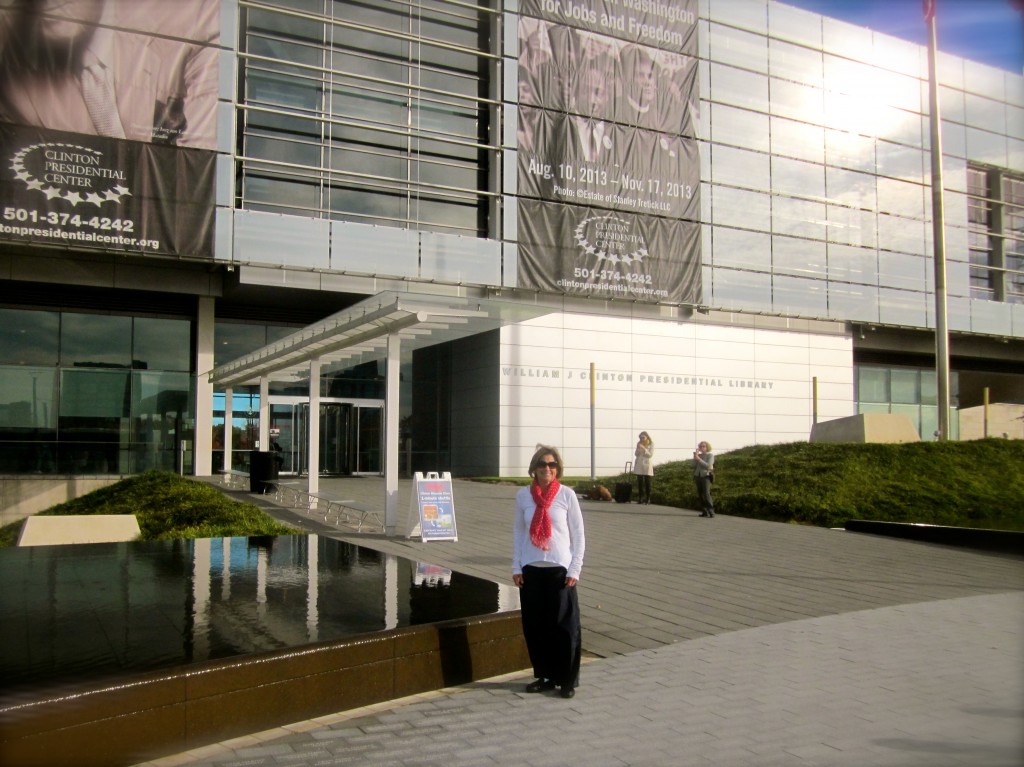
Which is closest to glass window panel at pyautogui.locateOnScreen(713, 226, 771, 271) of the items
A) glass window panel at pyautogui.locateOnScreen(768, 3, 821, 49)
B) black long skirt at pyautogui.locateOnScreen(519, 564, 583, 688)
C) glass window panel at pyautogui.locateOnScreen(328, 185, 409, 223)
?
glass window panel at pyautogui.locateOnScreen(768, 3, 821, 49)

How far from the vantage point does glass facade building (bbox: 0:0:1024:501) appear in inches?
971

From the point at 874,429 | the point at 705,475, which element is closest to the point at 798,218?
the point at 874,429

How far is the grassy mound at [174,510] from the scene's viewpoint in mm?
13242

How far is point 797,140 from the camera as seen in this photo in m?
34.8

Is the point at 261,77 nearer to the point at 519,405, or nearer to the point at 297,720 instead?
the point at 519,405

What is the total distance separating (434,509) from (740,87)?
87.7 ft

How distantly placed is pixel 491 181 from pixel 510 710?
81.8ft

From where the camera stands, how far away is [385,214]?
27.3 m

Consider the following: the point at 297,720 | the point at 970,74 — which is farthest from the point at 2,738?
the point at 970,74

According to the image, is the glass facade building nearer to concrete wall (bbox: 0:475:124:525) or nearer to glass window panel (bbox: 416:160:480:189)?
glass window panel (bbox: 416:160:480:189)

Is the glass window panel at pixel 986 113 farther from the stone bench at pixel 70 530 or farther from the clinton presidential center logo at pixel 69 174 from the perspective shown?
the stone bench at pixel 70 530

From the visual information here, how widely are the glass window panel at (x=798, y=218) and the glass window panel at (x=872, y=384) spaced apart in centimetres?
733

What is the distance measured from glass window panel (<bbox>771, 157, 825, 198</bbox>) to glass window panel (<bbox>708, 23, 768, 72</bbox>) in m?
3.80

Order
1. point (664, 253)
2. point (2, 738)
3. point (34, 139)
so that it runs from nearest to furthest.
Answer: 1. point (2, 738)
2. point (34, 139)
3. point (664, 253)
